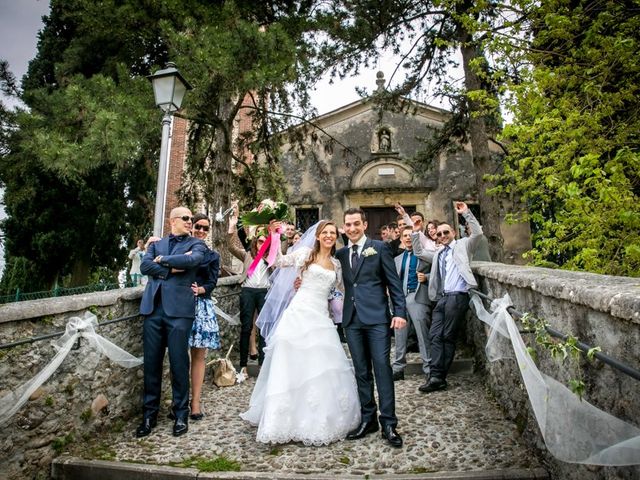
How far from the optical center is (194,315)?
4012 mm

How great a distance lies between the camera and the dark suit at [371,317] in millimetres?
3541

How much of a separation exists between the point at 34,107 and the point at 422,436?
1106cm

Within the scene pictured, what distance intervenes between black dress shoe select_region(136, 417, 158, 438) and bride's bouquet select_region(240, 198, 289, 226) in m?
2.52

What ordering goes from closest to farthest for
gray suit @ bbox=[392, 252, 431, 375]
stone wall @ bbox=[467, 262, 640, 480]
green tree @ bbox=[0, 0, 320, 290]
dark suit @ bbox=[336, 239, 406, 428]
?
stone wall @ bbox=[467, 262, 640, 480]
dark suit @ bbox=[336, 239, 406, 428]
gray suit @ bbox=[392, 252, 431, 375]
green tree @ bbox=[0, 0, 320, 290]

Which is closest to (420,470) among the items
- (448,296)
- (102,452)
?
(448,296)

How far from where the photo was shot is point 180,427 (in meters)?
3.79

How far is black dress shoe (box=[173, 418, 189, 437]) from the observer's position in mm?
3773

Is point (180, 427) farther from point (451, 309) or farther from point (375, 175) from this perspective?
point (375, 175)

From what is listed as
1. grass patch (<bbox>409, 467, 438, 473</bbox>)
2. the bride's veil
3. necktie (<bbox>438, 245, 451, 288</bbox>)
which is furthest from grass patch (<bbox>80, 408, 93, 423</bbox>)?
necktie (<bbox>438, 245, 451, 288</bbox>)

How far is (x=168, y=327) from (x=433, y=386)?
3067 mm

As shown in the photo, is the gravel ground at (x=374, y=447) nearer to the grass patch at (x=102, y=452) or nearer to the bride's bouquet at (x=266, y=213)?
the grass patch at (x=102, y=452)

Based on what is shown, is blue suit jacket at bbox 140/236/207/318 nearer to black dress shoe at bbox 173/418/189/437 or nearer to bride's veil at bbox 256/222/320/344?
bride's veil at bbox 256/222/320/344

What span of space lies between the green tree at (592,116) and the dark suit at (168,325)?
3.85m

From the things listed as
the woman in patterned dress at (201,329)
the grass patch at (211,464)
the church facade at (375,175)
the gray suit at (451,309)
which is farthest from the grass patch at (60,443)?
the church facade at (375,175)
